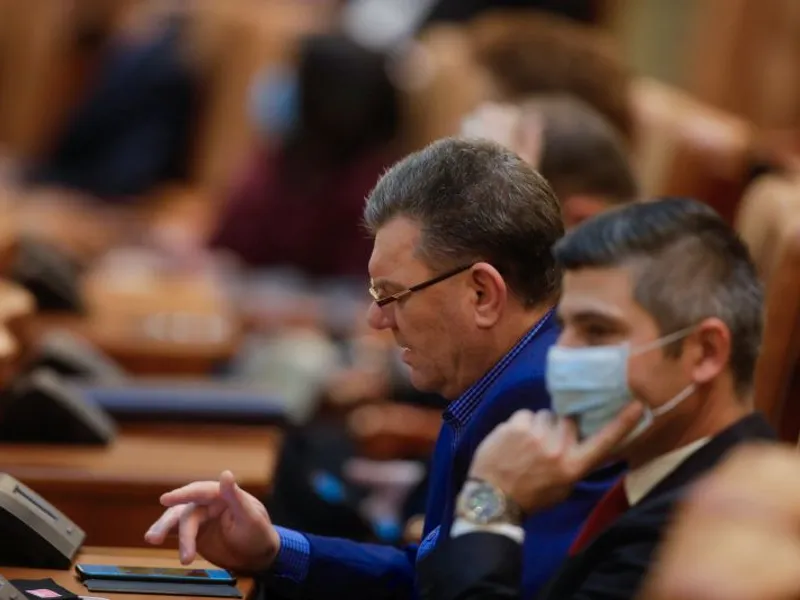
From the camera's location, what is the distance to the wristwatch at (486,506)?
173 cm

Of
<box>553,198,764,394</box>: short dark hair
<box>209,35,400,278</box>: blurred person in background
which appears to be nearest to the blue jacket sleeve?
<box>553,198,764,394</box>: short dark hair

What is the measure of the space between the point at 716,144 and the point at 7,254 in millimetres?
1404

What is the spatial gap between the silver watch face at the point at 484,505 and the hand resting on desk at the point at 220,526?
11.7 inches

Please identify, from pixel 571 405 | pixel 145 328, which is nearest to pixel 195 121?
pixel 145 328

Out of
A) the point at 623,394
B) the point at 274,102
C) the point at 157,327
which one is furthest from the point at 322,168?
the point at 623,394

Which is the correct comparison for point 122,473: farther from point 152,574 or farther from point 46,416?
point 152,574

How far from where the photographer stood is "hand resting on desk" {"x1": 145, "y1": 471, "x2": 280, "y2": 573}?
189 cm

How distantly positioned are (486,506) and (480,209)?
34cm

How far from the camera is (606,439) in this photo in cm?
179

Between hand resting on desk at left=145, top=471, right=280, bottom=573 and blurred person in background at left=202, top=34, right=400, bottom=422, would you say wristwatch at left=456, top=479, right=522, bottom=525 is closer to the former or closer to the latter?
hand resting on desk at left=145, top=471, right=280, bottom=573

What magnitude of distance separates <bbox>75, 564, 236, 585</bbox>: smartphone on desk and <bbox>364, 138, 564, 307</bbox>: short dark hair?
1.38ft

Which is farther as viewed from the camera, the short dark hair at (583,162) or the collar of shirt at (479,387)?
the short dark hair at (583,162)

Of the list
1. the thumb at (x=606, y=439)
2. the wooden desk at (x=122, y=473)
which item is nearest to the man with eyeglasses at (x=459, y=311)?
the thumb at (x=606, y=439)

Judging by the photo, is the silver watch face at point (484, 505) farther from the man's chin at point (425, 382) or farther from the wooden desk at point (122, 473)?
the wooden desk at point (122, 473)
